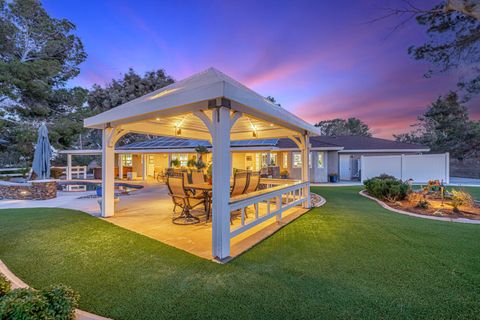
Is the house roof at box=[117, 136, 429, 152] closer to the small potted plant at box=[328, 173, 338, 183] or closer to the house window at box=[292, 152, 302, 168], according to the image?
the house window at box=[292, 152, 302, 168]

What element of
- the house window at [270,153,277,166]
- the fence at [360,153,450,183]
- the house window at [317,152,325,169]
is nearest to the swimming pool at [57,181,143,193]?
the house window at [270,153,277,166]

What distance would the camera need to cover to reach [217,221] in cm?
378

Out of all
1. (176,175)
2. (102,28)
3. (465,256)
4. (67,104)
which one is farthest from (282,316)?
(67,104)

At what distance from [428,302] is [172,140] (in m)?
18.4

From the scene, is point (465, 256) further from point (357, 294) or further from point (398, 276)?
point (357, 294)

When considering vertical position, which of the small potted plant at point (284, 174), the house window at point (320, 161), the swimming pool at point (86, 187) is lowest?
the swimming pool at point (86, 187)

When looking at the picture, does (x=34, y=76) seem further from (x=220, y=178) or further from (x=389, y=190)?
(x=389, y=190)

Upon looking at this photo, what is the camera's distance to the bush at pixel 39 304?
1.83 meters

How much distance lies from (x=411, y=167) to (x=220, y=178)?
17016mm

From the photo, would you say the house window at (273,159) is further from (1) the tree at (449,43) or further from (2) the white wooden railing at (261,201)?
(1) the tree at (449,43)

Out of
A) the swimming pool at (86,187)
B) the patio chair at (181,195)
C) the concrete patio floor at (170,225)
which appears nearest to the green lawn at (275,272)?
the concrete patio floor at (170,225)

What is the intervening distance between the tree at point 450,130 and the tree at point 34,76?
24.8m

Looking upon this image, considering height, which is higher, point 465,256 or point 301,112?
point 301,112

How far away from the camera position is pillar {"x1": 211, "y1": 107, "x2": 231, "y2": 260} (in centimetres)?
371
